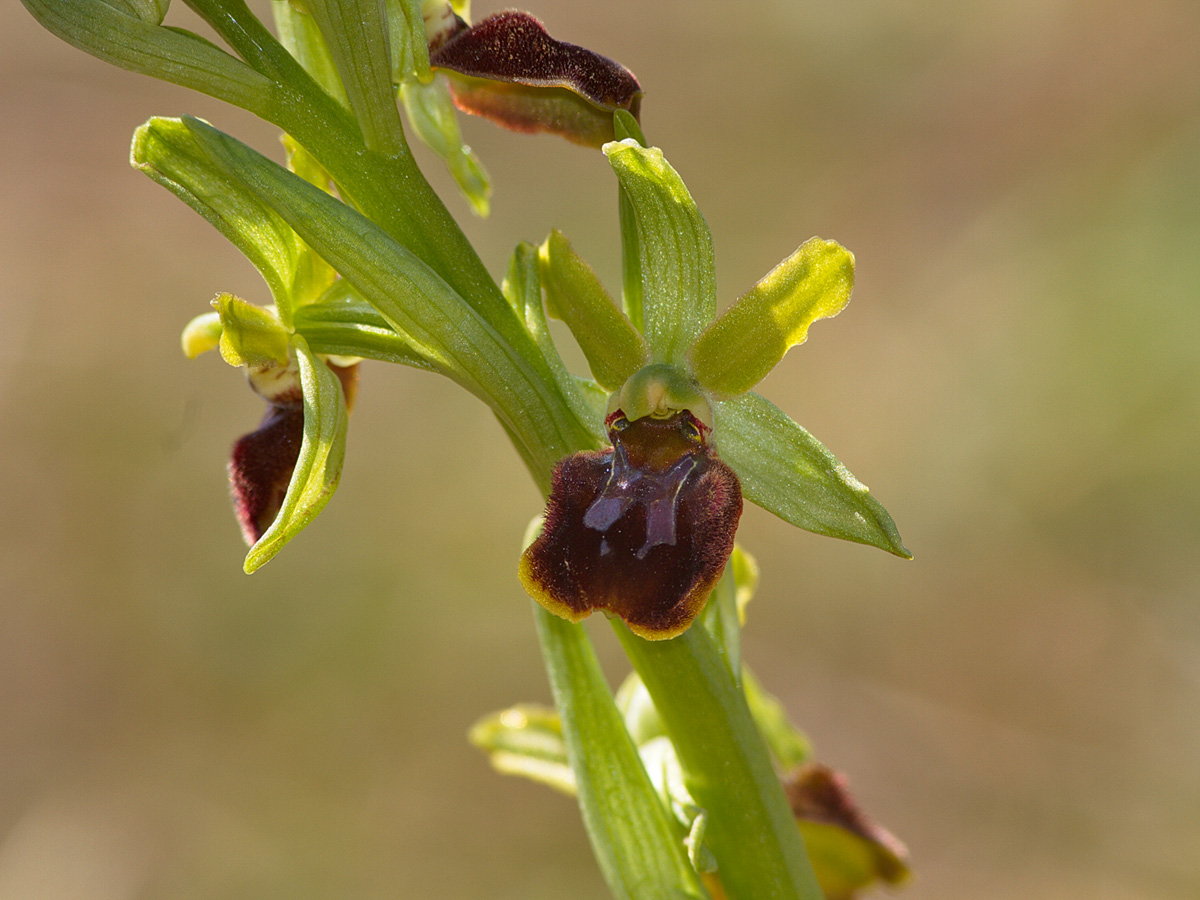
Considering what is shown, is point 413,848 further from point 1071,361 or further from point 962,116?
point 962,116

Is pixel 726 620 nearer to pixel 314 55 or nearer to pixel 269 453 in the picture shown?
pixel 269 453

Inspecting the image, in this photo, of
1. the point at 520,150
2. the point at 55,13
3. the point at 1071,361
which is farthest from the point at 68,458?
the point at 1071,361

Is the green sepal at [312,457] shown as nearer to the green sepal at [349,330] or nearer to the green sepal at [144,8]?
the green sepal at [349,330]

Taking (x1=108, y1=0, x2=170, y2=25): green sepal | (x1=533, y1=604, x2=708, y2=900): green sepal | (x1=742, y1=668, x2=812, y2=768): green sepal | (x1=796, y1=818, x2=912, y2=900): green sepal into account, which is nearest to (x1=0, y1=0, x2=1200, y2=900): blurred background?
(x1=742, y1=668, x2=812, y2=768): green sepal

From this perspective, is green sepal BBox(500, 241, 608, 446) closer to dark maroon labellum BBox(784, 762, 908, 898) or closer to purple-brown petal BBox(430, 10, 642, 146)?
purple-brown petal BBox(430, 10, 642, 146)

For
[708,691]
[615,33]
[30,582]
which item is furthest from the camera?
[615,33]

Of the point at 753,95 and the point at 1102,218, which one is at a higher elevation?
the point at 753,95

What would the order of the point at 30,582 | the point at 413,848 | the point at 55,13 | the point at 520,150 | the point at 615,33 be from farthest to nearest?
1. the point at 615,33
2. the point at 520,150
3. the point at 30,582
4. the point at 413,848
5. the point at 55,13
